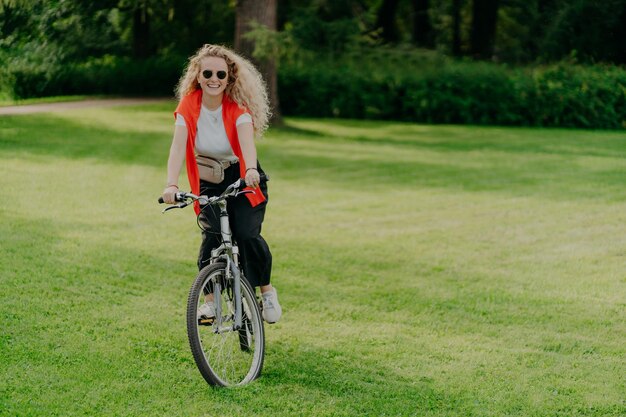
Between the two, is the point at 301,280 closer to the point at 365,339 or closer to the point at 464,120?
the point at 365,339

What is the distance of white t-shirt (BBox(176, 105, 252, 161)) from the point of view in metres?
5.03

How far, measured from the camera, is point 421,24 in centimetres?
3625

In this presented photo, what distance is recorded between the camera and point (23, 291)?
6707 millimetres

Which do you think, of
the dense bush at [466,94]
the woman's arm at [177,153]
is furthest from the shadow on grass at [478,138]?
the woman's arm at [177,153]

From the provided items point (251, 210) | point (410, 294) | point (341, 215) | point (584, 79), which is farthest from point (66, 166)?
point (584, 79)

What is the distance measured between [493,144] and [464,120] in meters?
5.28

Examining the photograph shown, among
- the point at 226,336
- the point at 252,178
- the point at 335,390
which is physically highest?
the point at 252,178

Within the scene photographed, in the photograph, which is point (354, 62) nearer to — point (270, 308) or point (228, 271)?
point (270, 308)

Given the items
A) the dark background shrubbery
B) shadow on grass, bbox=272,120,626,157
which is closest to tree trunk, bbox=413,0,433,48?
the dark background shrubbery

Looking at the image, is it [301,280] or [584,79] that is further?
[584,79]

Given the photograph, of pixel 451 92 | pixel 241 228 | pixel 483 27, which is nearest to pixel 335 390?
pixel 241 228

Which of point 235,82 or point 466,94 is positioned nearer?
point 235,82

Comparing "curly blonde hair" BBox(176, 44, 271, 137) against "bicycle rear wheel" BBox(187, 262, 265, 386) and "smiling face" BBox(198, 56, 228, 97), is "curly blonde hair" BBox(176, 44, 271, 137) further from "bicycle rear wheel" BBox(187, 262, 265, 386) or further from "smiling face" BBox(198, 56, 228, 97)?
"bicycle rear wheel" BBox(187, 262, 265, 386)

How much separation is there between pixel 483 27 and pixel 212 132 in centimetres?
2977
